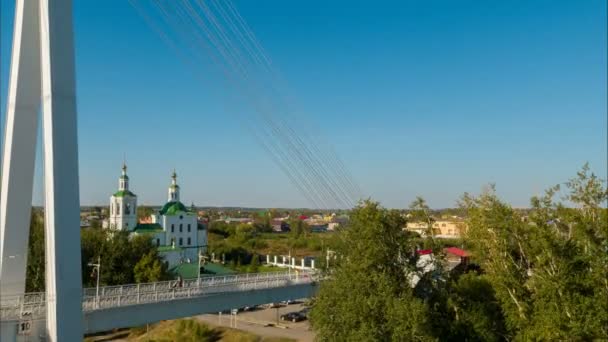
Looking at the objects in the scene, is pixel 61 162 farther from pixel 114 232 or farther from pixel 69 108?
pixel 114 232

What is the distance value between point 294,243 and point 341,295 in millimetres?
70443

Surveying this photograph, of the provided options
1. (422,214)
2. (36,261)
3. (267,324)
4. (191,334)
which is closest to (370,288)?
(422,214)

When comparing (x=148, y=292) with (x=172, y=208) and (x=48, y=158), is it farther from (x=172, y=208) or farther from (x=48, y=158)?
(x=172, y=208)

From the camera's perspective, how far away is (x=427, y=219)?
704 inches

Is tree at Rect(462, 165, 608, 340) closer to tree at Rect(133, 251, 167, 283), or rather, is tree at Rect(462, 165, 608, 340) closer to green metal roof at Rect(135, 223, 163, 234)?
tree at Rect(133, 251, 167, 283)

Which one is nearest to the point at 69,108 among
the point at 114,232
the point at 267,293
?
the point at 267,293

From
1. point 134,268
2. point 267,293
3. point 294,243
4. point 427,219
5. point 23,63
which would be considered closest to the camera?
point 23,63

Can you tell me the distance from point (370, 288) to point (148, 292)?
7.94m

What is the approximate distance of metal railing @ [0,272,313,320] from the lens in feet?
40.9

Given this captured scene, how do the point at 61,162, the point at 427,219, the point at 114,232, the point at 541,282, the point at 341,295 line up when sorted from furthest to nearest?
the point at 114,232 → the point at 427,219 → the point at 341,295 → the point at 541,282 → the point at 61,162

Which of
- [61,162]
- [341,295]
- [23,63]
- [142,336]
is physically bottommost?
[142,336]

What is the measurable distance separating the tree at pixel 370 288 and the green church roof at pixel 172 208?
137ft

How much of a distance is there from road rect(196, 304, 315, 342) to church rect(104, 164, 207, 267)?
1706cm

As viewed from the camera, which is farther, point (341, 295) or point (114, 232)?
point (114, 232)
